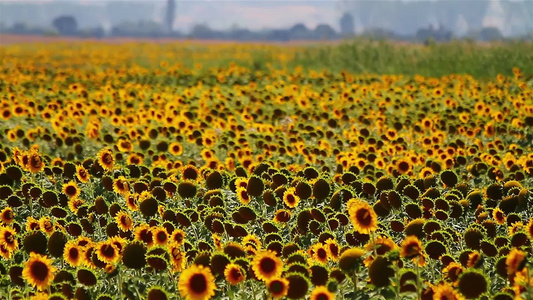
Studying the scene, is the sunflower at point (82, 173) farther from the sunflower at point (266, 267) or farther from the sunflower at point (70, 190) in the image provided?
the sunflower at point (266, 267)

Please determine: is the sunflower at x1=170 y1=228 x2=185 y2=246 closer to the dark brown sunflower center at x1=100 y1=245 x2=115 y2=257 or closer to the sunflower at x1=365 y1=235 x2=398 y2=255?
the dark brown sunflower center at x1=100 y1=245 x2=115 y2=257

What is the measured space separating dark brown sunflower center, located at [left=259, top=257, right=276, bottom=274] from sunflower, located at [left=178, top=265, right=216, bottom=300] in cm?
28

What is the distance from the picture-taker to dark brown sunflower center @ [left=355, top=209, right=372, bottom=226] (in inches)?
118

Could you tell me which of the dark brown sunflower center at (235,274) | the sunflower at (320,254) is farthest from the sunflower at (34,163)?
the dark brown sunflower center at (235,274)

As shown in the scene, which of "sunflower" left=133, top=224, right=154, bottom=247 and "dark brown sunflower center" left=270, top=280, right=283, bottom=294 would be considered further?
"sunflower" left=133, top=224, right=154, bottom=247

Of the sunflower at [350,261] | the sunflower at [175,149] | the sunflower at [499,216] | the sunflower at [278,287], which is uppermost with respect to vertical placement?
the sunflower at [350,261]

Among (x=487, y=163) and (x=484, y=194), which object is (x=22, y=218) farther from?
(x=487, y=163)

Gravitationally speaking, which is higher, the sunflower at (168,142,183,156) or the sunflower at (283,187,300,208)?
the sunflower at (283,187,300,208)

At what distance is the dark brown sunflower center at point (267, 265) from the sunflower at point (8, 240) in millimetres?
1427

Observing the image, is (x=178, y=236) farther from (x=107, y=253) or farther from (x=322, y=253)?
(x=322, y=253)

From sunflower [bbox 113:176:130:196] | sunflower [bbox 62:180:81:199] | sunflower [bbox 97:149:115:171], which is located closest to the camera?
sunflower [bbox 62:180:81:199]

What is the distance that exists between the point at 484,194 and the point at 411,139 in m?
3.25

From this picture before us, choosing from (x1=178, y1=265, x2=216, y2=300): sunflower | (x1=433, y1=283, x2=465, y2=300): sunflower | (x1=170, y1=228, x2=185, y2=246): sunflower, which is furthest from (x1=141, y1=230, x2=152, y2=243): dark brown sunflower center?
(x1=433, y1=283, x2=465, y2=300): sunflower

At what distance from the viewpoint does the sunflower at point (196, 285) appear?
2.72m
